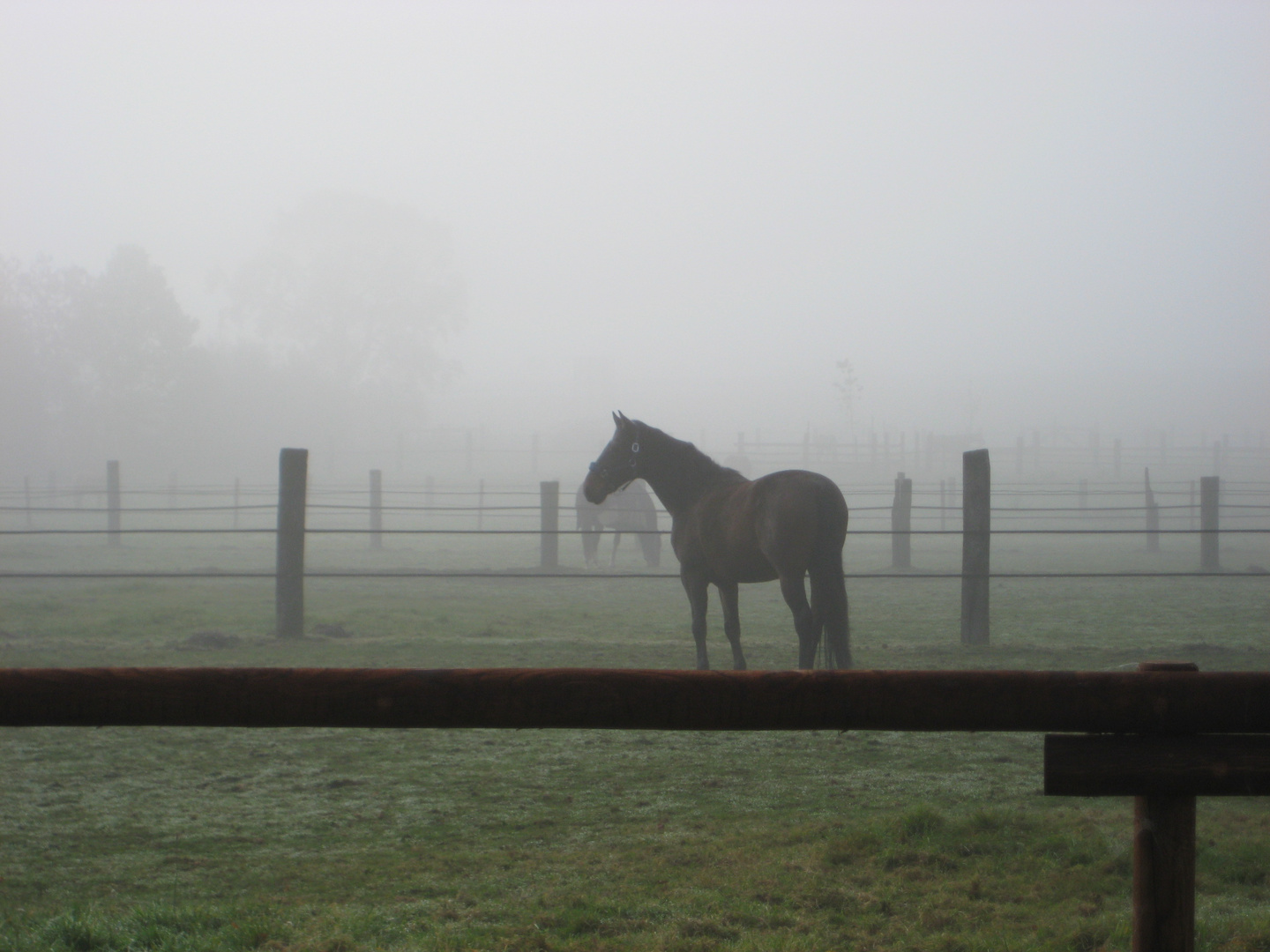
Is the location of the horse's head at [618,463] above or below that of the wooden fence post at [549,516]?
above

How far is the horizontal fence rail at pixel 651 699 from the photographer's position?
1.24m

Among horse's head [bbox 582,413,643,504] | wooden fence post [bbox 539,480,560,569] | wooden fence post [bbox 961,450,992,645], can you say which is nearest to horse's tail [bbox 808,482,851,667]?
horse's head [bbox 582,413,643,504]

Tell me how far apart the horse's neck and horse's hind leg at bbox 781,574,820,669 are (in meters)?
0.80

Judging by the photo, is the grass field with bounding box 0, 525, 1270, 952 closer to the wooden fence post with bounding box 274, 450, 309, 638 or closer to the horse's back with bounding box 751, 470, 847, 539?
the wooden fence post with bounding box 274, 450, 309, 638

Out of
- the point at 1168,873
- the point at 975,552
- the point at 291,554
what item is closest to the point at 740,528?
the point at 975,552

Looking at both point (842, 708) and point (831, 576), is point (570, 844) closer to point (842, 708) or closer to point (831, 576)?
point (842, 708)

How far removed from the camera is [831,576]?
193 inches

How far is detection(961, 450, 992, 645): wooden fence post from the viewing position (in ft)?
21.4

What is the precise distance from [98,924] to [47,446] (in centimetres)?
3932

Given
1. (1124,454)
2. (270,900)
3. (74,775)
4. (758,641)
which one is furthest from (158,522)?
(1124,454)

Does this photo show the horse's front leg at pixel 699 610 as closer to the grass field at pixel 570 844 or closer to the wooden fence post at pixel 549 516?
the grass field at pixel 570 844

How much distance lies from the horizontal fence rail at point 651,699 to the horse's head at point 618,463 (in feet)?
14.4

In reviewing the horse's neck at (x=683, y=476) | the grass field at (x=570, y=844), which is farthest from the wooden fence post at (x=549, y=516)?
the grass field at (x=570, y=844)

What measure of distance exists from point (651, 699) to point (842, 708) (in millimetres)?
234
